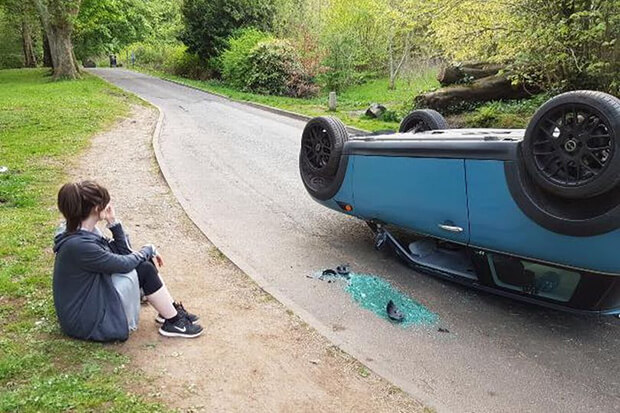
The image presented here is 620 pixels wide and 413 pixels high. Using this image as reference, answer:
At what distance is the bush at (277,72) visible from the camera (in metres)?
25.7

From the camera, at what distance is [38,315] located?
4.29m

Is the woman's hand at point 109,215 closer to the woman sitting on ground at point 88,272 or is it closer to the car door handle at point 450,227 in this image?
the woman sitting on ground at point 88,272

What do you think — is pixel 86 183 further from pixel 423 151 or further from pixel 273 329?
pixel 423 151

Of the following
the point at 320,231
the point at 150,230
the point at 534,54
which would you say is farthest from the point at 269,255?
the point at 534,54

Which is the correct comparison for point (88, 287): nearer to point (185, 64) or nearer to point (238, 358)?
point (238, 358)

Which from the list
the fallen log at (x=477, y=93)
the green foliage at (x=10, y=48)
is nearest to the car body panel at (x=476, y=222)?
the fallen log at (x=477, y=93)

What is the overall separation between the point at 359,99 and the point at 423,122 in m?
16.9

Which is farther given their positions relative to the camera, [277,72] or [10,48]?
[10,48]

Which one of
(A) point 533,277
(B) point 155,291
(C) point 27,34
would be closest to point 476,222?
(A) point 533,277

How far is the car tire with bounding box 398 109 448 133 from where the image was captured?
22.4ft

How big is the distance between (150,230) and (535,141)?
Answer: 14.8ft

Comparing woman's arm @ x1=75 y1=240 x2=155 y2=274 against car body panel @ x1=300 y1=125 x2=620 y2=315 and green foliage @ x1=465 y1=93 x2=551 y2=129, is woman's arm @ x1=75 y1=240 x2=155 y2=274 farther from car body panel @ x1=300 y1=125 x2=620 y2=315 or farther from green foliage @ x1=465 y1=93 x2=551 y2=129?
green foliage @ x1=465 y1=93 x2=551 y2=129

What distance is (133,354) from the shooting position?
3.85 metres

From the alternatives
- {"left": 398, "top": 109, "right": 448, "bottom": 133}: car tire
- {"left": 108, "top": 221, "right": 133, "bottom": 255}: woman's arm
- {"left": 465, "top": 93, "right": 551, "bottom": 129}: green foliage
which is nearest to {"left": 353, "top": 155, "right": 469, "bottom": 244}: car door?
{"left": 398, "top": 109, "right": 448, "bottom": 133}: car tire
